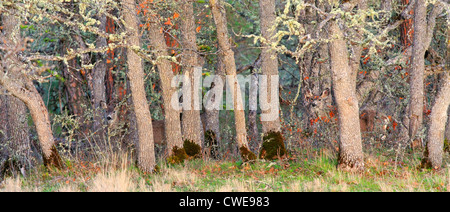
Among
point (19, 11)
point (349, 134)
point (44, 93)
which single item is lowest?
point (349, 134)

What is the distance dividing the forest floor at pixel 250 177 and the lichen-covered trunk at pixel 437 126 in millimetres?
257

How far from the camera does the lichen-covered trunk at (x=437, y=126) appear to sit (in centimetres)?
1009

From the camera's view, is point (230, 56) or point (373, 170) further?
point (230, 56)

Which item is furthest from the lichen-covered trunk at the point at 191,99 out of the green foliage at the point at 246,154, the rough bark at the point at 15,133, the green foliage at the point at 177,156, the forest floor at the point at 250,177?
the rough bark at the point at 15,133

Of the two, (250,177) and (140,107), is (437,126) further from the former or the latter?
(140,107)

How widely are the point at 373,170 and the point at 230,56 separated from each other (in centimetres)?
380

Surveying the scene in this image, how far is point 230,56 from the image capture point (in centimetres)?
1129

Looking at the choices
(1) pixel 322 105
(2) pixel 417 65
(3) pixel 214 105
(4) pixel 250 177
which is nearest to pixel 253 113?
(3) pixel 214 105

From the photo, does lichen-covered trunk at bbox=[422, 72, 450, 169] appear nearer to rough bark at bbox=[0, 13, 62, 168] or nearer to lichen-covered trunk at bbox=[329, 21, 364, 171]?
lichen-covered trunk at bbox=[329, 21, 364, 171]

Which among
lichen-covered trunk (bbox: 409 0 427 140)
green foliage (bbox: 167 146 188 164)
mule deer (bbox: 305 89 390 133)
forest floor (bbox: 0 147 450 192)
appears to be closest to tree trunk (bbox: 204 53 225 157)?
green foliage (bbox: 167 146 188 164)

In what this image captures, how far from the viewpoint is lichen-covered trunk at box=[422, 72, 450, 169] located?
1009cm

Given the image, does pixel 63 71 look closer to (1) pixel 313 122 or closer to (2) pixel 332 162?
(1) pixel 313 122
